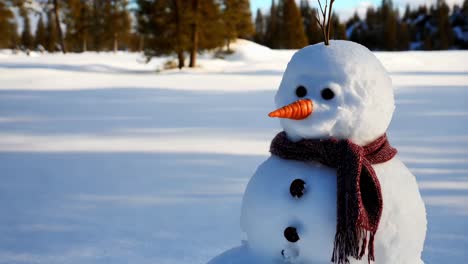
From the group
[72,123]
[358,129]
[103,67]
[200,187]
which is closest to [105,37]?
[103,67]

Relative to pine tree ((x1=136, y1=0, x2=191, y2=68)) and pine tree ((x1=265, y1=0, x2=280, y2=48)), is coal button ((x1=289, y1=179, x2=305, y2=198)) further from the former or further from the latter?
pine tree ((x1=265, y1=0, x2=280, y2=48))

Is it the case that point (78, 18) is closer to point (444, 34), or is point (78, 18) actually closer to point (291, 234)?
point (291, 234)

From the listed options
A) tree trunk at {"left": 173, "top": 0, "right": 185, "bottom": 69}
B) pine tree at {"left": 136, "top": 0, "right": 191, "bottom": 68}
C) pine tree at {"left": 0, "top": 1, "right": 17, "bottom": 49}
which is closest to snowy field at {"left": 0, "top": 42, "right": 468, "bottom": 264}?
tree trunk at {"left": 173, "top": 0, "right": 185, "bottom": 69}

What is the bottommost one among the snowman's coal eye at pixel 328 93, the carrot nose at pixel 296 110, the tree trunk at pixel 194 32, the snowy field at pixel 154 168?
the snowy field at pixel 154 168

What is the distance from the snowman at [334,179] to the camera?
1706 mm

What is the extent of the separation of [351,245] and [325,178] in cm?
26

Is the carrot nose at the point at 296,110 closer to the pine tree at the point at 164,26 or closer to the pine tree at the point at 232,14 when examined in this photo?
the pine tree at the point at 164,26

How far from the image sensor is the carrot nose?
1.70m

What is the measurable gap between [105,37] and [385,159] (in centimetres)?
3109

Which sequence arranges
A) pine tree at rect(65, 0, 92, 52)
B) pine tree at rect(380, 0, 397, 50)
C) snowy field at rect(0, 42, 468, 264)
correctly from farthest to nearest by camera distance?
pine tree at rect(380, 0, 397, 50) < pine tree at rect(65, 0, 92, 52) < snowy field at rect(0, 42, 468, 264)

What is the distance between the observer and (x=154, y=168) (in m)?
4.93

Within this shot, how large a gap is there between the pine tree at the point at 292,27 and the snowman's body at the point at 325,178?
1218 inches

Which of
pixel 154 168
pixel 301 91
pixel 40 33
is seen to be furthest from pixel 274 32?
pixel 301 91

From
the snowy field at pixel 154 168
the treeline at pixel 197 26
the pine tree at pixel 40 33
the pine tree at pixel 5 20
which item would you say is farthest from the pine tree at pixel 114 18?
the pine tree at pixel 40 33
